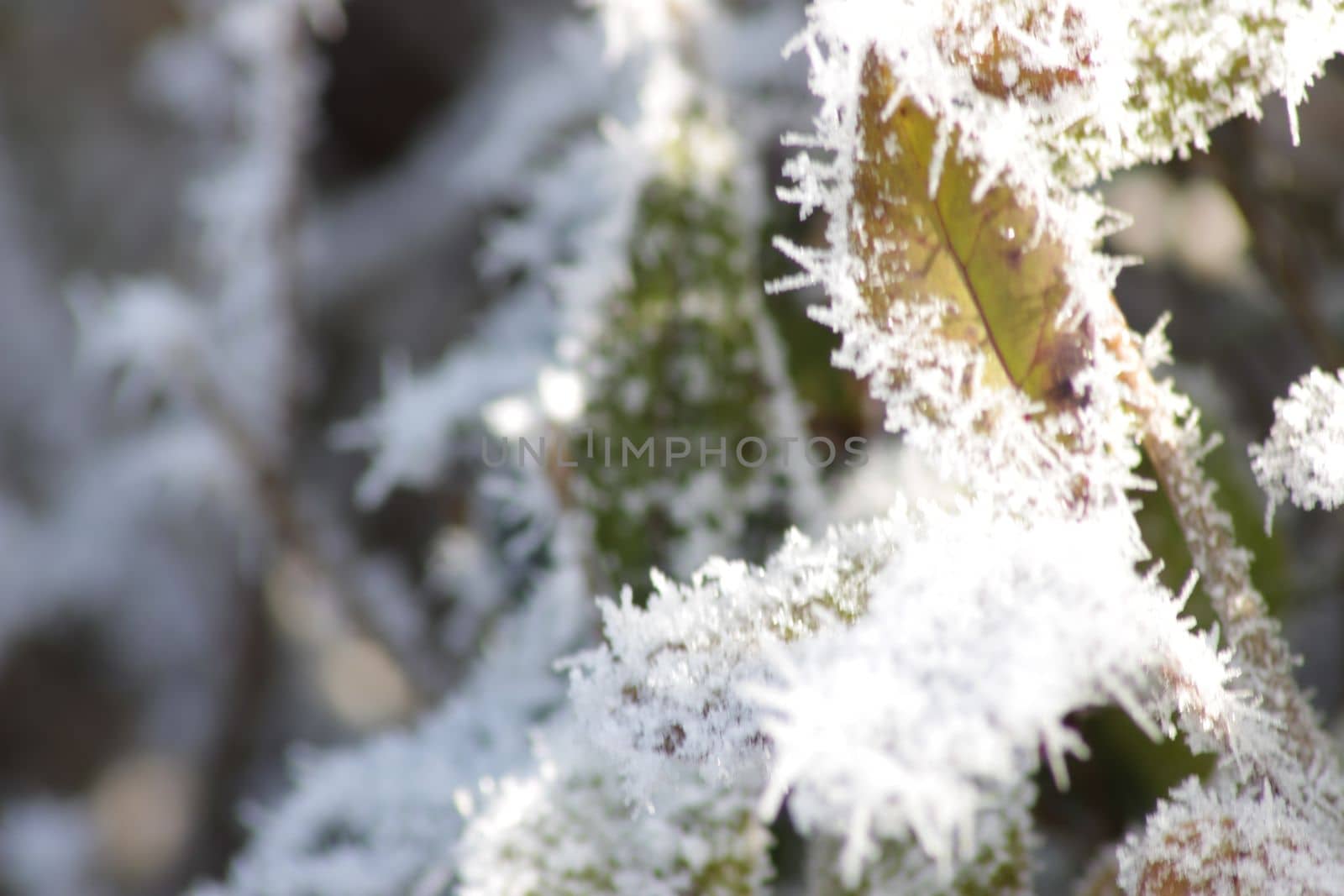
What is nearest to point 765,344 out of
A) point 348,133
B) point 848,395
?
point 848,395

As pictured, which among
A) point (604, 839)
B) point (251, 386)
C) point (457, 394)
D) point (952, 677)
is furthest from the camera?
point (251, 386)

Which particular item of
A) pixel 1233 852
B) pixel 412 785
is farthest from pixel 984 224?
pixel 412 785

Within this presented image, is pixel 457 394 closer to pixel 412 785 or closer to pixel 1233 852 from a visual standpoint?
pixel 412 785

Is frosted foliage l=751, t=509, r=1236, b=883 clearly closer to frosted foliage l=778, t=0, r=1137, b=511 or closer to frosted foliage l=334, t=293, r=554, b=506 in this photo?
frosted foliage l=778, t=0, r=1137, b=511

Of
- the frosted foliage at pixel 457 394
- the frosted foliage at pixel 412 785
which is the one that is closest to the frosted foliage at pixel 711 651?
the frosted foliage at pixel 412 785

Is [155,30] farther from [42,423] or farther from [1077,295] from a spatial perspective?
[1077,295]

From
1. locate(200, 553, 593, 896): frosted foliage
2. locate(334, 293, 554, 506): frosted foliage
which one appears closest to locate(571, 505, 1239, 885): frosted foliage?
locate(200, 553, 593, 896): frosted foliage

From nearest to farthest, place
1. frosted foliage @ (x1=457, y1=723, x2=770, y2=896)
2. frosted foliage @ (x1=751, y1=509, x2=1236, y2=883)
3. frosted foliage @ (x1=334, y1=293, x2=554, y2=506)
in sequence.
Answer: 1. frosted foliage @ (x1=751, y1=509, x2=1236, y2=883)
2. frosted foliage @ (x1=457, y1=723, x2=770, y2=896)
3. frosted foliage @ (x1=334, y1=293, x2=554, y2=506)
